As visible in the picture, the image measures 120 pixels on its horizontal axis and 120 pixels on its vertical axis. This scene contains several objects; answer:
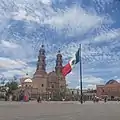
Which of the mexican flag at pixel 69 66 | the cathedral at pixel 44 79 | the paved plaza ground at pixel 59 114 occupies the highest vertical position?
the cathedral at pixel 44 79

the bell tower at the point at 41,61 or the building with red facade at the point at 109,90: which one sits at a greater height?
the bell tower at the point at 41,61

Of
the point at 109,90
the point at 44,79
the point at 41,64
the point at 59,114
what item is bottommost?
the point at 59,114

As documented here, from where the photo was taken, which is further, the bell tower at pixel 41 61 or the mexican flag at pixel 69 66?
the bell tower at pixel 41 61

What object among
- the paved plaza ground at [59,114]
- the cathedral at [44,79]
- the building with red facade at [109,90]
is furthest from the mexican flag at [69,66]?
the building with red facade at [109,90]

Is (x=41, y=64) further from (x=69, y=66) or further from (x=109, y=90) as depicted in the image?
(x=69, y=66)

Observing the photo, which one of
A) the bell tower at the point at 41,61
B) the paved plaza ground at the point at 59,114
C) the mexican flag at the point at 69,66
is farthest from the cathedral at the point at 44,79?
the paved plaza ground at the point at 59,114

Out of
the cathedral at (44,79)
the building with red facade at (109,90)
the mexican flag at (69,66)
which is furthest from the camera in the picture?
the building with red facade at (109,90)

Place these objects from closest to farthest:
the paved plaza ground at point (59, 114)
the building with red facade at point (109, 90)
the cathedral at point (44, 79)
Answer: the paved plaza ground at point (59, 114), the cathedral at point (44, 79), the building with red facade at point (109, 90)

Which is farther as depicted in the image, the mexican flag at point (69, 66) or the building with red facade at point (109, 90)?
the building with red facade at point (109, 90)

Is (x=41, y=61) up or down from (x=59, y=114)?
up

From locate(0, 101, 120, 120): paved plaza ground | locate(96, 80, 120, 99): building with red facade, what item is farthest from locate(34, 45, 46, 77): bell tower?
locate(0, 101, 120, 120): paved plaza ground

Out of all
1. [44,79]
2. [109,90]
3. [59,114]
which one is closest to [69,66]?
[59,114]

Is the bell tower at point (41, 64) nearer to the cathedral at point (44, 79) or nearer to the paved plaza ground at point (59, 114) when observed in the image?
the cathedral at point (44, 79)

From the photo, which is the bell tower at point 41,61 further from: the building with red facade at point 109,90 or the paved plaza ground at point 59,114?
the paved plaza ground at point 59,114
